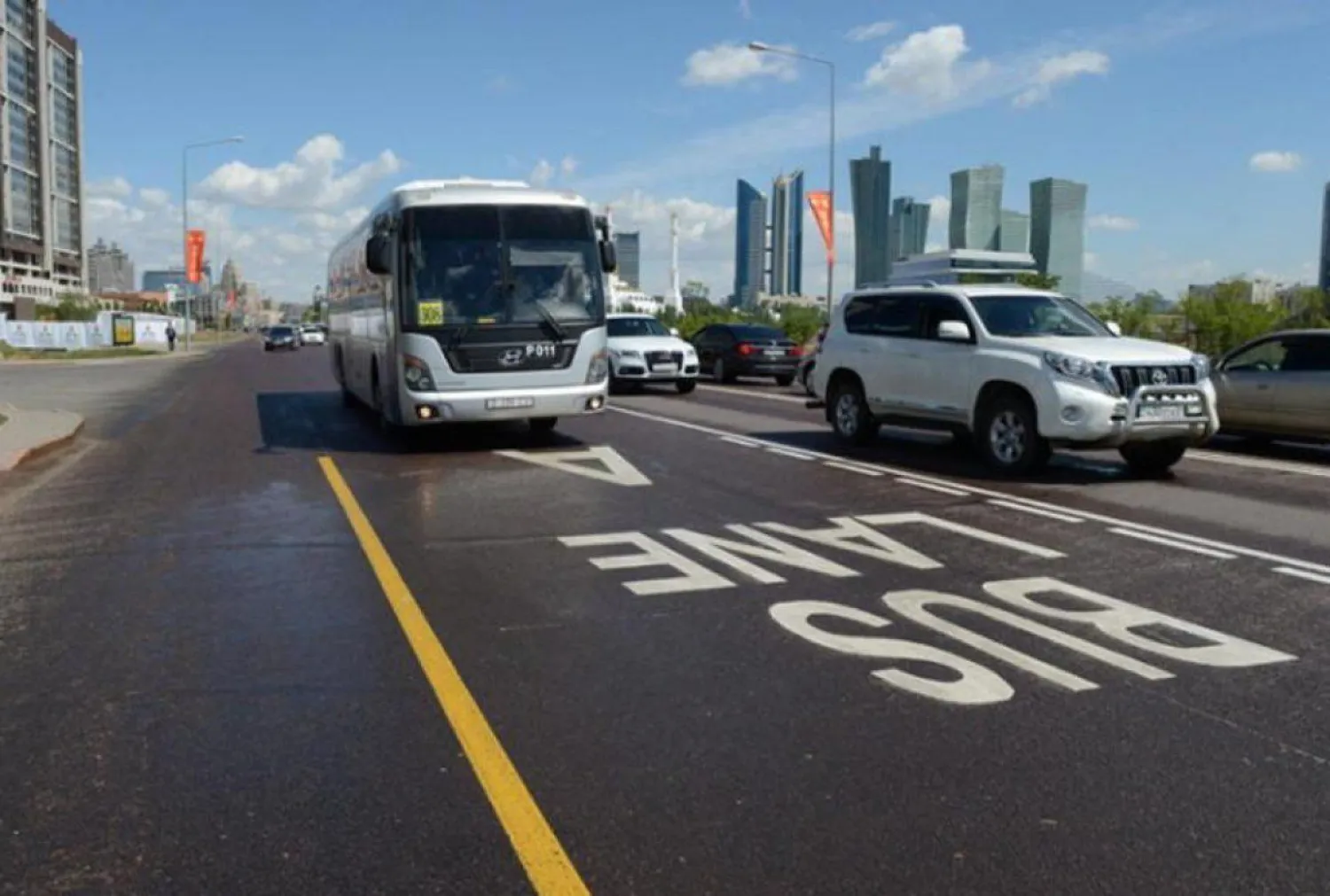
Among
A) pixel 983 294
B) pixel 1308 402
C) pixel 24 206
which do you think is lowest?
pixel 1308 402

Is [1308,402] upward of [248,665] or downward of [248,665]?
upward

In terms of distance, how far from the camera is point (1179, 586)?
692 centimetres

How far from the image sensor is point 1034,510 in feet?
31.6

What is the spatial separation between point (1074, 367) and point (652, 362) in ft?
46.1

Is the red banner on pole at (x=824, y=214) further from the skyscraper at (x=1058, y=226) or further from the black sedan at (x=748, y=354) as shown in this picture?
the skyscraper at (x=1058, y=226)

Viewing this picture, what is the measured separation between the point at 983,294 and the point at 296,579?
328 inches

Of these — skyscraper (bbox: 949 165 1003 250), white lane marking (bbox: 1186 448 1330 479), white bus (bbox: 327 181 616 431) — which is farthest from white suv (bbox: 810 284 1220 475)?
skyscraper (bbox: 949 165 1003 250)

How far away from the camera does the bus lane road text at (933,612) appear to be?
17.4 feet

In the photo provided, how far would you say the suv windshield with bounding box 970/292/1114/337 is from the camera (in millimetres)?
12258

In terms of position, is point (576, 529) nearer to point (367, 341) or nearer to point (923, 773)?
point (923, 773)

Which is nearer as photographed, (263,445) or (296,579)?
(296,579)

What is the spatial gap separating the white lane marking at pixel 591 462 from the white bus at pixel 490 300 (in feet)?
1.58

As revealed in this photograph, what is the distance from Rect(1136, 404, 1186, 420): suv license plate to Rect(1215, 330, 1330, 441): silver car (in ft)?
11.2

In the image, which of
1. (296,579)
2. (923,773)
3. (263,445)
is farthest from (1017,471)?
(263,445)
